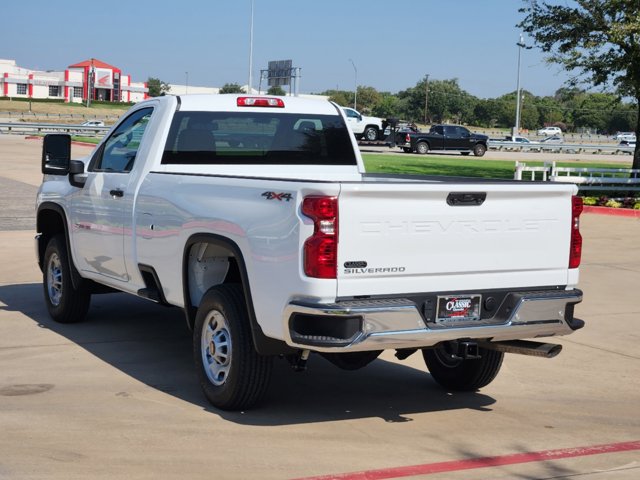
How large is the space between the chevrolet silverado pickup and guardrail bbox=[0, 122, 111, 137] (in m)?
19.0

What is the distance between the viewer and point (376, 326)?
19.2ft

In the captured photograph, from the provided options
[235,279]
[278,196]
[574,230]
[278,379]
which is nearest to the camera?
[278,196]

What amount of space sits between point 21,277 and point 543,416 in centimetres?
737

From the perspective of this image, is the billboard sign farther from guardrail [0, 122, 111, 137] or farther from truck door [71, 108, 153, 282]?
truck door [71, 108, 153, 282]

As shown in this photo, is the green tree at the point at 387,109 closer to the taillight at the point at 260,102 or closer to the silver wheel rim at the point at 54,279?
the silver wheel rim at the point at 54,279

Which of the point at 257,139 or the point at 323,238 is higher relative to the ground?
the point at 257,139

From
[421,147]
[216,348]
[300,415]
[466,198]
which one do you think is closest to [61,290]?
[216,348]

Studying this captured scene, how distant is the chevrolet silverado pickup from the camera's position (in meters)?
48.3

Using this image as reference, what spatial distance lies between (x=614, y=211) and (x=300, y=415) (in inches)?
668

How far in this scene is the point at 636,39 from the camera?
82.3 ft

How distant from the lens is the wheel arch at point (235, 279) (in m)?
6.22

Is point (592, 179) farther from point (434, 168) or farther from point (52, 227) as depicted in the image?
point (52, 227)

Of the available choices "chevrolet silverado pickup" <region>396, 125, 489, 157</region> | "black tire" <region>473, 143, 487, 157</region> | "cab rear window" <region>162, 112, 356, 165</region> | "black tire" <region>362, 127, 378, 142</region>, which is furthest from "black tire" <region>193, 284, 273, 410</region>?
"black tire" <region>473, 143, 487, 157</region>

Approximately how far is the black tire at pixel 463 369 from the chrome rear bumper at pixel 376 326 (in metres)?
0.95
